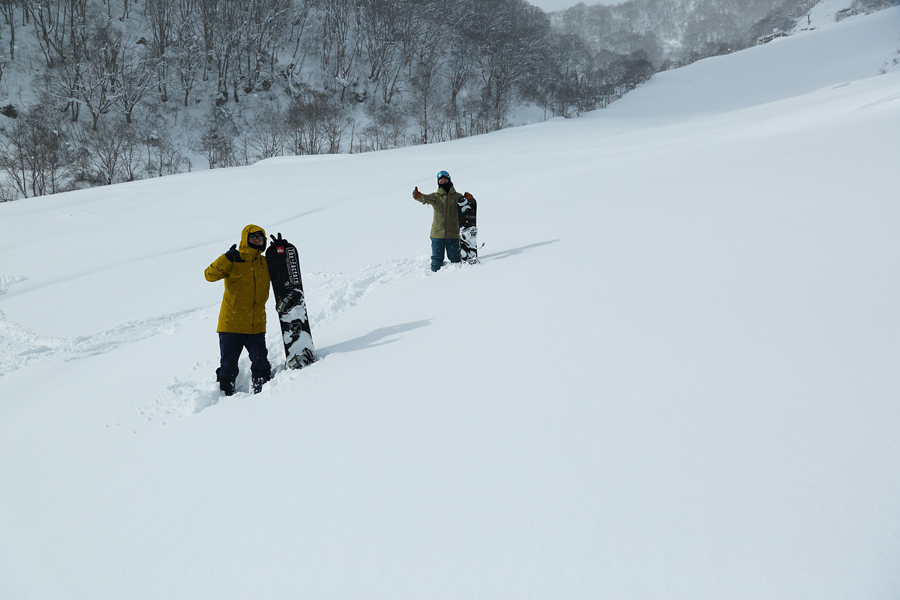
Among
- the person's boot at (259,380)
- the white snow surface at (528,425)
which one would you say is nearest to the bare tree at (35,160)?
the white snow surface at (528,425)

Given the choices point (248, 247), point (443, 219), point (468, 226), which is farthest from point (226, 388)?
point (468, 226)

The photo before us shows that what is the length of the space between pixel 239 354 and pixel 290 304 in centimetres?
67

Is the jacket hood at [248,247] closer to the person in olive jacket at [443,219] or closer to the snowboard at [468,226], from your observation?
the person in olive jacket at [443,219]

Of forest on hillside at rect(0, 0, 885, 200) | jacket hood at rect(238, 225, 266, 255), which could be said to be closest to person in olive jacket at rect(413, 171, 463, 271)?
jacket hood at rect(238, 225, 266, 255)

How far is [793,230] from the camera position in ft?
17.2

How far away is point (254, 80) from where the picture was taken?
48.8m

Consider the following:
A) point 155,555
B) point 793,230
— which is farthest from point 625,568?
point 793,230

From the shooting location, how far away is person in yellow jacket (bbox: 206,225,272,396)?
441cm

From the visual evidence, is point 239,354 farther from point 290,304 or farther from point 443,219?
point 443,219

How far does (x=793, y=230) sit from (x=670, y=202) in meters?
2.41

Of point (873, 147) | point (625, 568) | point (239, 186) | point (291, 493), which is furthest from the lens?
point (239, 186)

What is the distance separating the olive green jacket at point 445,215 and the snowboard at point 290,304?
275cm

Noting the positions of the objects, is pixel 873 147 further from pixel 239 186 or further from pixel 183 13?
pixel 183 13

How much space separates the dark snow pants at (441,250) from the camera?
7.13m
